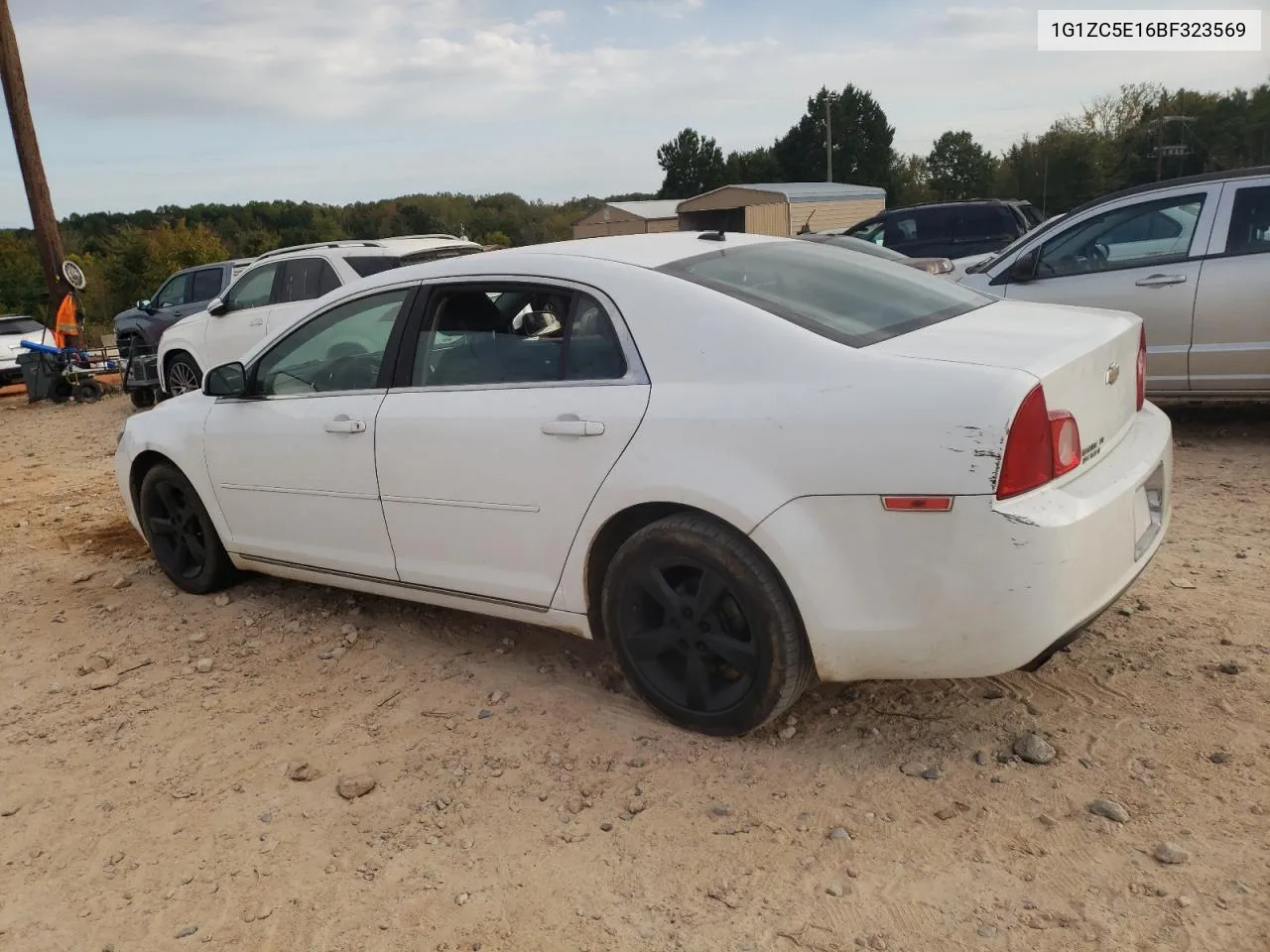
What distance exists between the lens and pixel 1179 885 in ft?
7.75

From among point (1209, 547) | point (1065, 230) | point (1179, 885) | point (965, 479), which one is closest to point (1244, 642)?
point (1209, 547)

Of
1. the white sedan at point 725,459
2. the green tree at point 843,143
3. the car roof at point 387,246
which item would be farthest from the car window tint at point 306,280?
the green tree at point 843,143

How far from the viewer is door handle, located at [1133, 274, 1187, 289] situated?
6.32 metres

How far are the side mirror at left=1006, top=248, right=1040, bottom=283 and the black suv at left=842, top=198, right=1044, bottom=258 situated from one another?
718 cm

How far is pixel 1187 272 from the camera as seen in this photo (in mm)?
6309

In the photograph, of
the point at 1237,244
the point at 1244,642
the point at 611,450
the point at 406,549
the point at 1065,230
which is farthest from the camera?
the point at 1065,230

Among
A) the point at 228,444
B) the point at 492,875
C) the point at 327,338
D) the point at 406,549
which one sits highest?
the point at 327,338

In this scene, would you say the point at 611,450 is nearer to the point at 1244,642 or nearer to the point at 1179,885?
the point at 1179,885

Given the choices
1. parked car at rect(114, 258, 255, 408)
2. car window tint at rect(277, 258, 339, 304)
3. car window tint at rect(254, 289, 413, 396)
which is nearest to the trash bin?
parked car at rect(114, 258, 255, 408)

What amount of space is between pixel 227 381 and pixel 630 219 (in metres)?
43.4

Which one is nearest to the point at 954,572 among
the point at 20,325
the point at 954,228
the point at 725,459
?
the point at 725,459

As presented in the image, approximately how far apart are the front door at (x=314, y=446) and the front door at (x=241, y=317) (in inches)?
246

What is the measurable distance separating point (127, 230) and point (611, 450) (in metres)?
60.5

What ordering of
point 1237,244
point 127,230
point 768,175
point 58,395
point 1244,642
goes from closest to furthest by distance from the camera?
point 1244,642
point 1237,244
point 58,395
point 127,230
point 768,175
